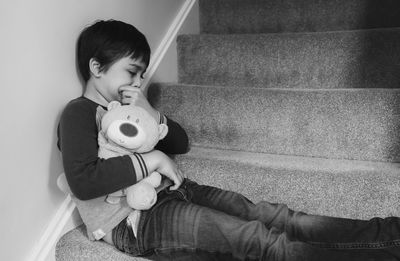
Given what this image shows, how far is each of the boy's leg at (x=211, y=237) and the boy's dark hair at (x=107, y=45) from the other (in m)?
0.45

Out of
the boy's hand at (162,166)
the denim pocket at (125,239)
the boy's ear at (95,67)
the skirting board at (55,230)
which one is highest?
the boy's ear at (95,67)

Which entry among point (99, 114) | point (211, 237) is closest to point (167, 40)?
point (99, 114)

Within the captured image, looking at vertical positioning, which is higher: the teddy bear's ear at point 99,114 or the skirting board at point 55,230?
the teddy bear's ear at point 99,114

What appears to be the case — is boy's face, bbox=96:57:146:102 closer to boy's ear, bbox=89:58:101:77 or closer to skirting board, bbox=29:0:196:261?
boy's ear, bbox=89:58:101:77

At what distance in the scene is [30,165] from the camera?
1.01 meters

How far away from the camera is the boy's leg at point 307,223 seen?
2.91 feet

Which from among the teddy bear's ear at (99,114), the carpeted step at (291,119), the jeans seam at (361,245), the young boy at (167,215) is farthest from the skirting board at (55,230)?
the jeans seam at (361,245)

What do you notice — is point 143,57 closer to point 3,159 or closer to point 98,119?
point 98,119

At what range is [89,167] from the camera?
37.4 inches

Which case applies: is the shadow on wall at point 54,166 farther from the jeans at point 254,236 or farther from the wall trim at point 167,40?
the wall trim at point 167,40

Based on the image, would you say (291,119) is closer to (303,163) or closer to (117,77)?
(303,163)

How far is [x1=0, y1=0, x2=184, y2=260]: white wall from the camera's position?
3.04 ft

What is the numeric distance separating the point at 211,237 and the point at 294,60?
0.82 meters

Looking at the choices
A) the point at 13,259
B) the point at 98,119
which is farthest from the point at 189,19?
the point at 13,259
